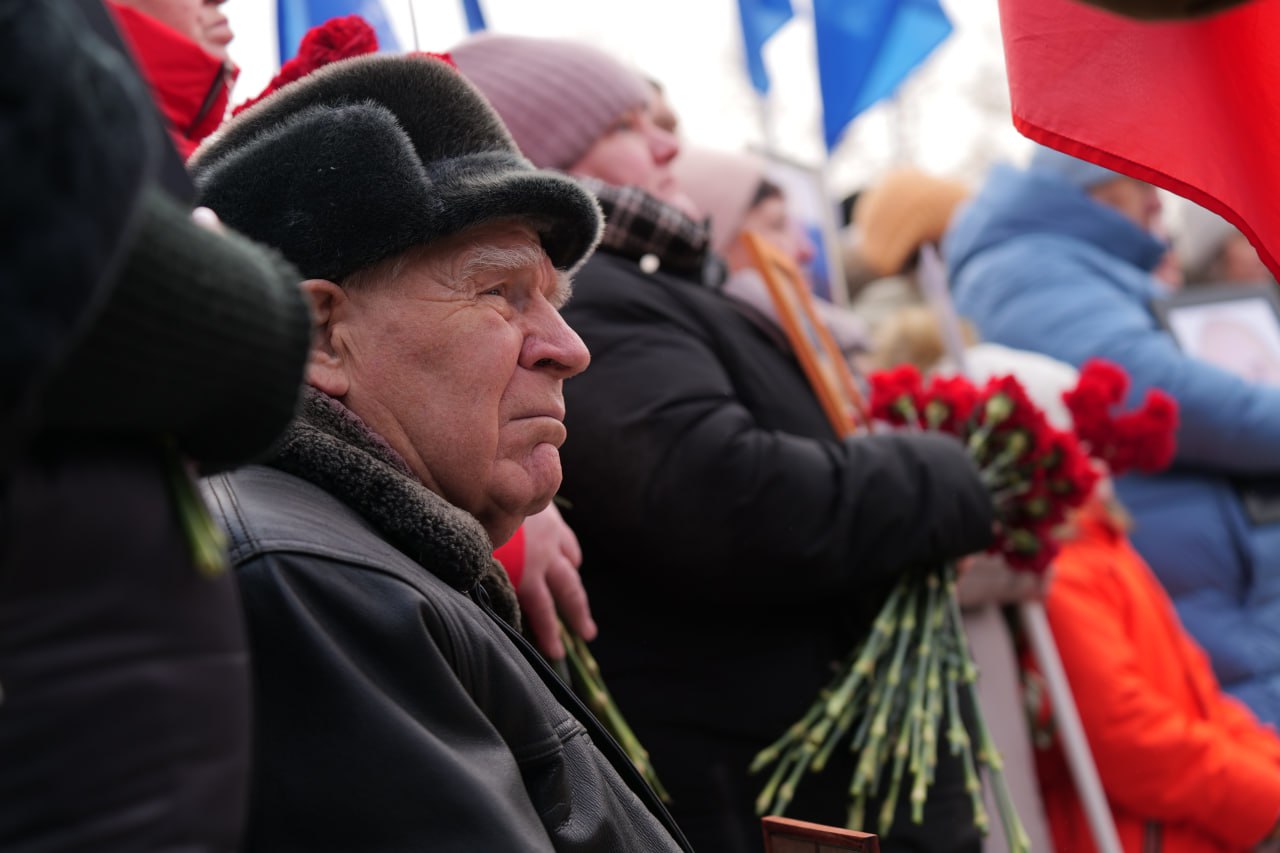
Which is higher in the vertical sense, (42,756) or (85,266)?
(85,266)

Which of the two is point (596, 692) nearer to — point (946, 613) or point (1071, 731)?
point (946, 613)

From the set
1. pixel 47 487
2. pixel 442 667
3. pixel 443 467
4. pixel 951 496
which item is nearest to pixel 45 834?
pixel 47 487

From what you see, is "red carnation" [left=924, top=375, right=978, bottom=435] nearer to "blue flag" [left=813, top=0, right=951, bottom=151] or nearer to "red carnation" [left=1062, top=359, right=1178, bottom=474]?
"red carnation" [left=1062, top=359, right=1178, bottom=474]

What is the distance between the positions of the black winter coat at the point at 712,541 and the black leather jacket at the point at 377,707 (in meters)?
1.00

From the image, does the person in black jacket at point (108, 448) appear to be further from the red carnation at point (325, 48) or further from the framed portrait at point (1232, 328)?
the framed portrait at point (1232, 328)

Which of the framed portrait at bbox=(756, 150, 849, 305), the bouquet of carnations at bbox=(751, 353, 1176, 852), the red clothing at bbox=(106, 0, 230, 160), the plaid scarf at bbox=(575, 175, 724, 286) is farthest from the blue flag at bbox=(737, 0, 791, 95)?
the red clothing at bbox=(106, 0, 230, 160)

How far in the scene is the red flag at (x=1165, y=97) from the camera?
2.32 meters

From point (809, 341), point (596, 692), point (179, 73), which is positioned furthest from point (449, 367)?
point (809, 341)

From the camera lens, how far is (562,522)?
2557mm

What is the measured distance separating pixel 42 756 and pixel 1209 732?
3.50 meters

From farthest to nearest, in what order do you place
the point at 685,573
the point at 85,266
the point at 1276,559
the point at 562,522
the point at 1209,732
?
1. the point at 1276,559
2. the point at 1209,732
3. the point at 685,573
4. the point at 562,522
5. the point at 85,266

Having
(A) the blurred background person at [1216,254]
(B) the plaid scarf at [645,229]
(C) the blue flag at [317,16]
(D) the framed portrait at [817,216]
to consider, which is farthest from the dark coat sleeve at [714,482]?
(A) the blurred background person at [1216,254]

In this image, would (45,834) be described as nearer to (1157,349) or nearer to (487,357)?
(487,357)

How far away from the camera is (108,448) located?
94cm
